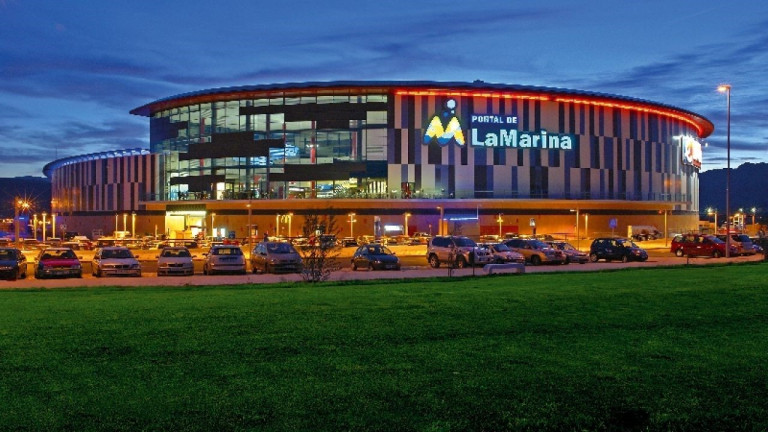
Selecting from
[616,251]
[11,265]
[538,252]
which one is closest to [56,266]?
[11,265]

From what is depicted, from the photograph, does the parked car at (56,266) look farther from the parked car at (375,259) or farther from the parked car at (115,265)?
the parked car at (375,259)

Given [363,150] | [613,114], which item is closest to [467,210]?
[363,150]

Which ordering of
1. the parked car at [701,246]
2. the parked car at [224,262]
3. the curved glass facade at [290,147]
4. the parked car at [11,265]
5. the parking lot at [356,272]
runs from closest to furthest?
1. the parking lot at [356,272]
2. the parked car at [11,265]
3. the parked car at [224,262]
4. the parked car at [701,246]
5. the curved glass facade at [290,147]

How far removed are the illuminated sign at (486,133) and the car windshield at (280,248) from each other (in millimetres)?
56471

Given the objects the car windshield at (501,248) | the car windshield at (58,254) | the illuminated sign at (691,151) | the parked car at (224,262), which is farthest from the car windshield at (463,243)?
the illuminated sign at (691,151)

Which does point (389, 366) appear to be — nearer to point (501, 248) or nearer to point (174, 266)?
point (174, 266)

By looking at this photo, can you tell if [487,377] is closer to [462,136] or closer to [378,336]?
[378,336]

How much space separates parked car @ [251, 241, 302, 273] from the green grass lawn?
62.7ft

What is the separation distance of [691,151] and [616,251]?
260 feet

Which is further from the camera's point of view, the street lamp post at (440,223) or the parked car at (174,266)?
the street lamp post at (440,223)

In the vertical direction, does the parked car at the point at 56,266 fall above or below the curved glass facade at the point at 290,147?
below

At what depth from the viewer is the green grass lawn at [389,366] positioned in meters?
7.48

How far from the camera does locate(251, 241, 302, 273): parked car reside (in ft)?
113

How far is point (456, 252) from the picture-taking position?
37250 mm
